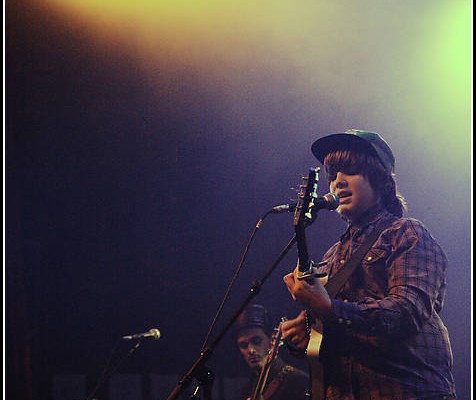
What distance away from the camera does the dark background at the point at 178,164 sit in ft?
13.4

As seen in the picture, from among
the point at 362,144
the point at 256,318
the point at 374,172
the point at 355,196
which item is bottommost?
the point at 256,318

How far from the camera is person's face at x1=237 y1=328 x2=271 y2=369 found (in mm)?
4848

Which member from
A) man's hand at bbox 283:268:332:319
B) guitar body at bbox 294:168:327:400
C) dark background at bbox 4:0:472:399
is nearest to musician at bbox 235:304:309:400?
dark background at bbox 4:0:472:399

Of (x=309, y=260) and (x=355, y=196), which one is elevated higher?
(x=355, y=196)

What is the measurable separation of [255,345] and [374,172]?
2521mm

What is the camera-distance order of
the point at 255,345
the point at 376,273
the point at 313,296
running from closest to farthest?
1. the point at 313,296
2. the point at 376,273
3. the point at 255,345

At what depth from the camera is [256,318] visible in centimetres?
487

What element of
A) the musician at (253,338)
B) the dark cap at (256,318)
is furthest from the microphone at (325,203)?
the dark cap at (256,318)

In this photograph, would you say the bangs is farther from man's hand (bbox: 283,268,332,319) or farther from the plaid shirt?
man's hand (bbox: 283,268,332,319)

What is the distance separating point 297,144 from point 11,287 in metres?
2.29

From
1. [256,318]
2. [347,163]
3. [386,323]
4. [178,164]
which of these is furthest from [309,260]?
[256,318]

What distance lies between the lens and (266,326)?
16.1 feet

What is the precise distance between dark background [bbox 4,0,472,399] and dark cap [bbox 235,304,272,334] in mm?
126

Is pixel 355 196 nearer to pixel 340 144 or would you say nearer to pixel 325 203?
pixel 340 144
